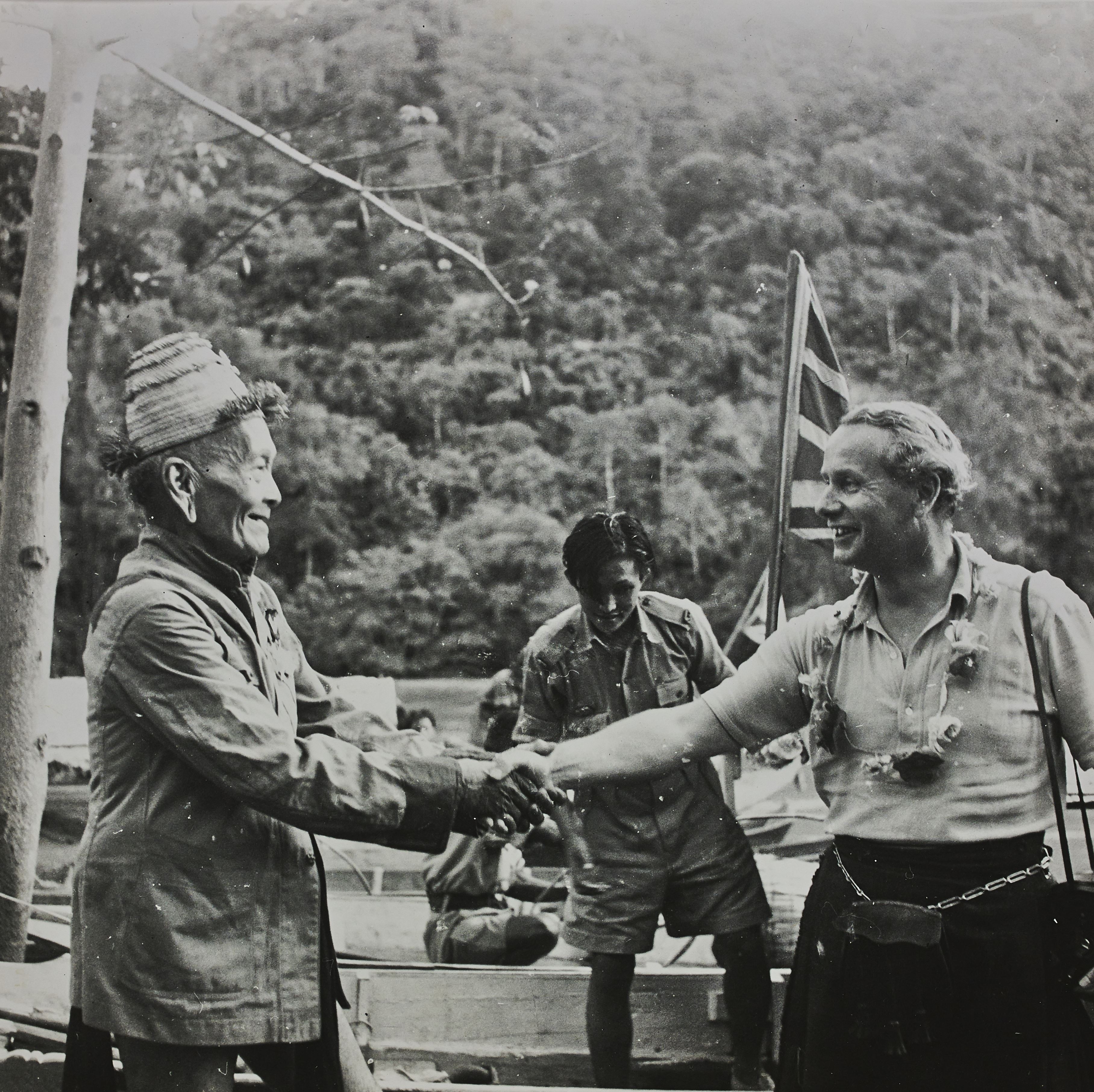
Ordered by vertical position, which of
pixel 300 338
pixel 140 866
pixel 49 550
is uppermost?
pixel 300 338

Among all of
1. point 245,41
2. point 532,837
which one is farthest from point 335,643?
point 245,41

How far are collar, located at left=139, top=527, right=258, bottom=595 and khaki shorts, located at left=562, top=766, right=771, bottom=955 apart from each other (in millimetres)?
1361

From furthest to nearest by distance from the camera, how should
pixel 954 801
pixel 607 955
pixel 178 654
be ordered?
pixel 607 955 → pixel 954 801 → pixel 178 654

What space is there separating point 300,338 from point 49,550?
106 cm

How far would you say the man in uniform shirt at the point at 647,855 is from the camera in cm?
337

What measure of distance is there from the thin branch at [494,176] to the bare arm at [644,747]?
1.83 metres

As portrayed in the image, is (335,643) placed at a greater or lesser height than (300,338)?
lesser

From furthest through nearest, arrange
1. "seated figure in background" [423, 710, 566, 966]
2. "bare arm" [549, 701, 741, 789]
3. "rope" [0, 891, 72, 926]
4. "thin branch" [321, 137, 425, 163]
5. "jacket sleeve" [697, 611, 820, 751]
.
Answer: "thin branch" [321, 137, 425, 163]
"rope" [0, 891, 72, 926]
"seated figure in background" [423, 710, 566, 966]
"bare arm" [549, 701, 741, 789]
"jacket sleeve" [697, 611, 820, 751]

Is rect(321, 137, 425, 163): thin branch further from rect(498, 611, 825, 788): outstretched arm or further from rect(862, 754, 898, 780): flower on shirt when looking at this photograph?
rect(862, 754, 898, 780): flower on shirt

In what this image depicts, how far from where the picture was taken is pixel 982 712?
263 centimetres

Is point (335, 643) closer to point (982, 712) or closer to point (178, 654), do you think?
point (178, 654)

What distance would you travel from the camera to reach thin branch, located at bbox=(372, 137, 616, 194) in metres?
3.82

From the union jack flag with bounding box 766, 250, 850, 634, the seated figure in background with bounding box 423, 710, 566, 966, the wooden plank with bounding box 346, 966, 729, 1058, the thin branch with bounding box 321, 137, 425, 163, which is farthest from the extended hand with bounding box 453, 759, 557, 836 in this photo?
the thin branch with bounding box 321, 137, 425, 163

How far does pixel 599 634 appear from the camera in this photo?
138 inches
